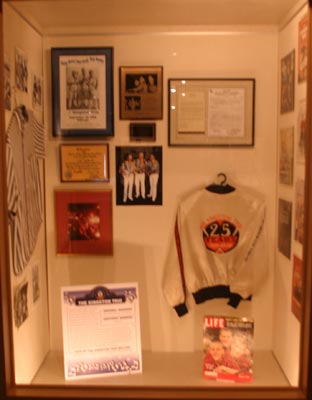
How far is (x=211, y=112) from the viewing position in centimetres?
200

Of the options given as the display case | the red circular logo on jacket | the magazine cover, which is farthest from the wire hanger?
the magazine cover

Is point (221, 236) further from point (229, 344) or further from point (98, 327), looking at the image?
point (98, 327)

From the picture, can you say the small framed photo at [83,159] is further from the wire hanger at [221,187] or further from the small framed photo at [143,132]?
the wire hanger at [221,187]

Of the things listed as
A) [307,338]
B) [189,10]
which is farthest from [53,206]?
[307,338]

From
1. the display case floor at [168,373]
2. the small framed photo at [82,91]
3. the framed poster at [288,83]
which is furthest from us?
the small framed photo at [82,91]

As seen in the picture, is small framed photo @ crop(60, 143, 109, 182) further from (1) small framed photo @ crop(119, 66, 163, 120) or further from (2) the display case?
(1) small framed photo @ crop(119, 66, 163, 120)

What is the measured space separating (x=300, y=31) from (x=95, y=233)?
1155mm

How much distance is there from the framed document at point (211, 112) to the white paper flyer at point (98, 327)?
2.34 feet

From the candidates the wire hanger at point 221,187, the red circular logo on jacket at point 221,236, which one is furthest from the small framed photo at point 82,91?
the red circular logo on jacket at point 221,236

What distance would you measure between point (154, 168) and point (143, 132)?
163 millimetres

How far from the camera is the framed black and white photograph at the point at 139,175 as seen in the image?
2.01m

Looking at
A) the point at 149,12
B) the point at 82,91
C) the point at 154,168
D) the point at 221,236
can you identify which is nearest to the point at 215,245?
the point at 221,236

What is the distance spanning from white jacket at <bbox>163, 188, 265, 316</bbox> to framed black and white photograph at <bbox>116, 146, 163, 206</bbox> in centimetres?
15

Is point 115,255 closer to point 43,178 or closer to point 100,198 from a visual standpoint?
point 100,198
